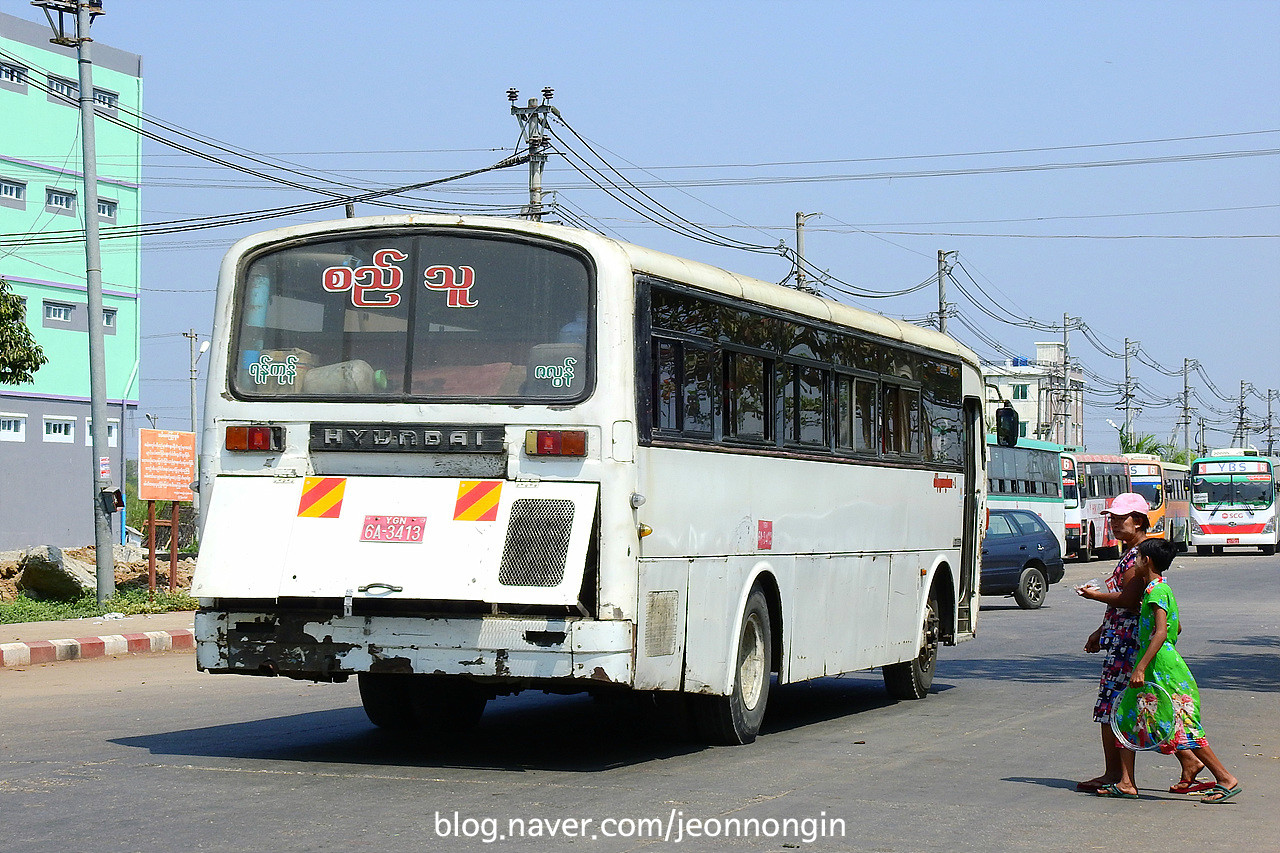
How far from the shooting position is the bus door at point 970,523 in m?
15.6

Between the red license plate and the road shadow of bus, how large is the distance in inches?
55.6

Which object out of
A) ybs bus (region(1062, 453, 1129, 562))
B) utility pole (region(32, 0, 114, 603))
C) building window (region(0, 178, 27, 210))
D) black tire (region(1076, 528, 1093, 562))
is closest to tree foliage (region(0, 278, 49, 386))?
utility pole (region(32, 0, 114, 603))

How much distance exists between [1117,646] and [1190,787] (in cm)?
89

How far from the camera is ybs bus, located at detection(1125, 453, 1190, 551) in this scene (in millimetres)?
55719

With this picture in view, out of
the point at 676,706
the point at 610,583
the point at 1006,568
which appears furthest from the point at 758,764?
the point at 1006,568

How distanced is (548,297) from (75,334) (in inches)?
1759

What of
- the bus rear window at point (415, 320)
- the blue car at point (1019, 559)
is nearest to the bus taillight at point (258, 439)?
the bus rear window at point (415, 320)

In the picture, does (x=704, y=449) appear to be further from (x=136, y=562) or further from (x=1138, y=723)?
(x=136, y=562)

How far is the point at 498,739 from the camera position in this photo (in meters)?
11.3

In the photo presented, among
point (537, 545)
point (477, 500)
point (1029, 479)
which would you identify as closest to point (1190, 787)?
point (537, 545)

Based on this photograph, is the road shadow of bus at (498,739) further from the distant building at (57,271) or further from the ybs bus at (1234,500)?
the ybs bus at (1234,500)

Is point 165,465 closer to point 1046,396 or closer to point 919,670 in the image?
point 919,670

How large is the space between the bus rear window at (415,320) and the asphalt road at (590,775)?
2261mm

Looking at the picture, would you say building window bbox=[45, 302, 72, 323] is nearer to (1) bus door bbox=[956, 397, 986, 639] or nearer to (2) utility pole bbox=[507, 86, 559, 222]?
(2) utility pole bbox=[507, 86, 559, 222]
